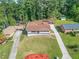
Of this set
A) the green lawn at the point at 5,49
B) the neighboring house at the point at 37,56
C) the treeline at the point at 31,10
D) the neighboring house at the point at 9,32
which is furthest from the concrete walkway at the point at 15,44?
the treeline at the point at 31,10

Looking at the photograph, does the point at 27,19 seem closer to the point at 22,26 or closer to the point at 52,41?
the point at 22,26

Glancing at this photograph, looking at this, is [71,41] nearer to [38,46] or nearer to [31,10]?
[38,46]

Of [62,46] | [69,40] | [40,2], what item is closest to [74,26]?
[69,40]

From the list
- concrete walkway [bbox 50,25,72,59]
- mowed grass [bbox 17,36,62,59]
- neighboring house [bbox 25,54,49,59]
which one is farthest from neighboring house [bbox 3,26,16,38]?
neighboring house [bbox 25,54,49,59]

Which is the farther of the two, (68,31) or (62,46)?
(68,31)

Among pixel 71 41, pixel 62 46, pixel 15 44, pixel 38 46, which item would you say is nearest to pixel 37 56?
pixel 38 46

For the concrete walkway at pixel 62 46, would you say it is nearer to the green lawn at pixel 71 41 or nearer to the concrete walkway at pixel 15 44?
the green lawn at pixel 71 41
